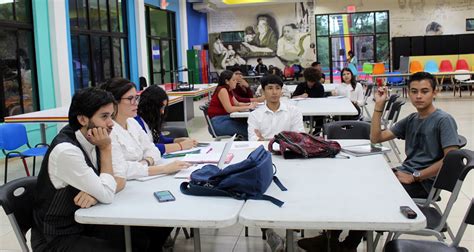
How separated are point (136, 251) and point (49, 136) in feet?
19.9

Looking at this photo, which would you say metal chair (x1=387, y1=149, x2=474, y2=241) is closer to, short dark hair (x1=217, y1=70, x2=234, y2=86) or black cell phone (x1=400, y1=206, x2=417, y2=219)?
black cell phone (x1=400, y1=206, x2=417, y2=219)

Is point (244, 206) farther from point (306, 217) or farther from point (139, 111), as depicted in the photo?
point (139, 111)

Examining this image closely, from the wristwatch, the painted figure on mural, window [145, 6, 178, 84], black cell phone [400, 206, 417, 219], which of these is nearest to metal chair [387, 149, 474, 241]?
the wristwatch

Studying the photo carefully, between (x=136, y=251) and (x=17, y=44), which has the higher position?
(x=17, y=44)

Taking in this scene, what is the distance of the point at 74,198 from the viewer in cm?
202


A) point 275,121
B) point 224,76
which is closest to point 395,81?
point 224,76

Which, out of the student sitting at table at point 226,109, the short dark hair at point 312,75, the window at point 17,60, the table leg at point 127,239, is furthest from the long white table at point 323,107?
the window at point 17,60

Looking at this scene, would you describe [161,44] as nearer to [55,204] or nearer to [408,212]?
[55,204]

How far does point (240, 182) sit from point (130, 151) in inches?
37.8

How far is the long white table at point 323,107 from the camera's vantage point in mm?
5135

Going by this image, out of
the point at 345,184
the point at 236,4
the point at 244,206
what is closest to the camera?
the point at 244,206

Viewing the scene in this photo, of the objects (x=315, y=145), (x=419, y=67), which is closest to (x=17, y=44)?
(x=315, y=145)

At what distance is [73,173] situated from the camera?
1.98 metres

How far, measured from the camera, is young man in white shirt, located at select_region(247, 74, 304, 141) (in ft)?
13.2
